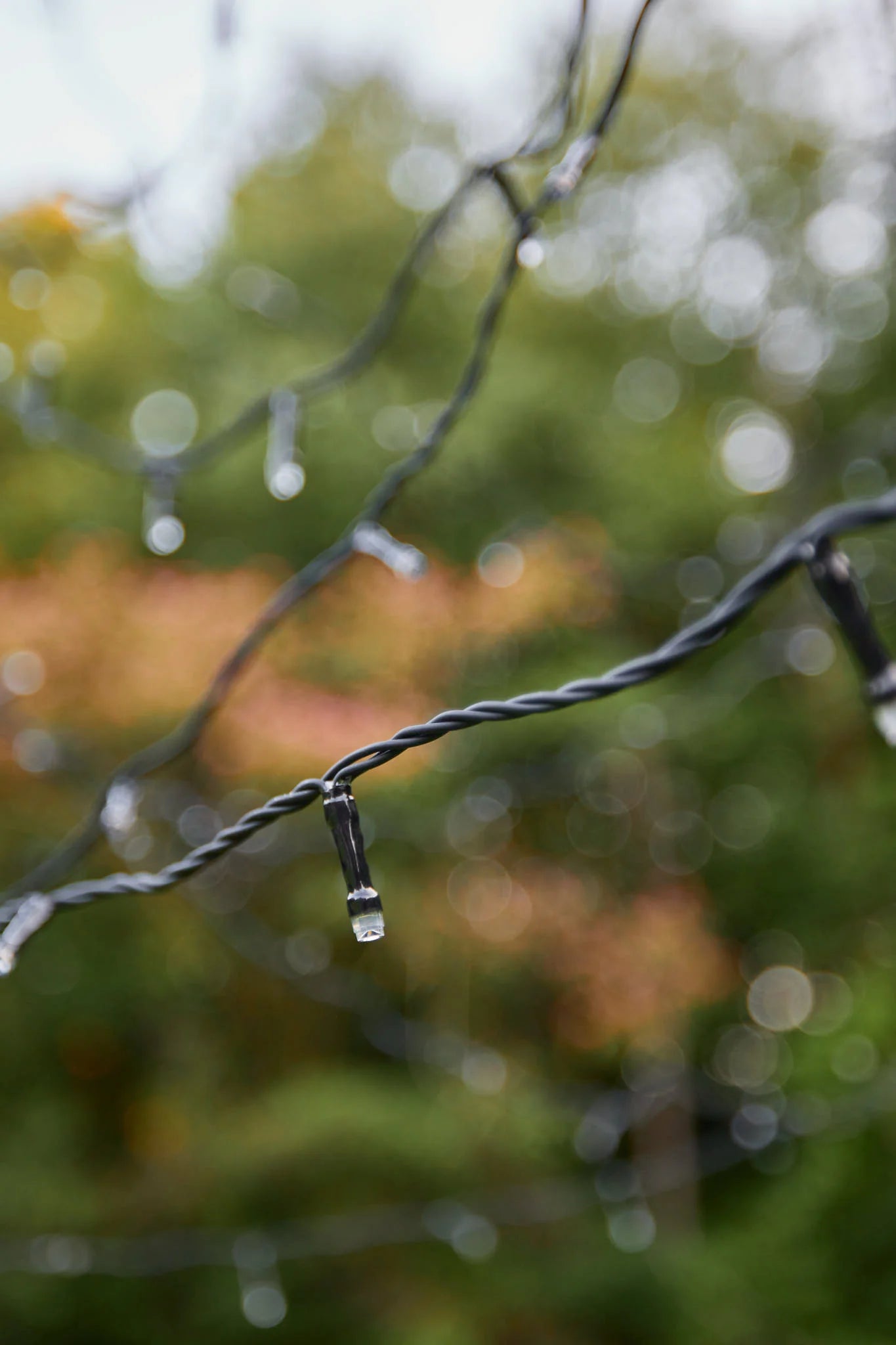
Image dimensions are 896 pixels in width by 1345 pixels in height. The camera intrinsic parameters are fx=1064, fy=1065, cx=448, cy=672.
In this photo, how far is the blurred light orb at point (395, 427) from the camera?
5762 millimetres

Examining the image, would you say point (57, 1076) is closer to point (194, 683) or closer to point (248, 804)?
point (248, 804)

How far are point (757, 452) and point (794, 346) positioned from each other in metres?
0.68

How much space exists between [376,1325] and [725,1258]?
5.50ft

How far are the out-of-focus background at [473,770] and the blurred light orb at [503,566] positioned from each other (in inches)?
0.8

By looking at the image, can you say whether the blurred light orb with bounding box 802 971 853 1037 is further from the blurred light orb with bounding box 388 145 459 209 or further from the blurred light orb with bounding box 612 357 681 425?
the blurred light orb with bounding box 388 145 459 209

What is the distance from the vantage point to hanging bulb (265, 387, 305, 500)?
136cm

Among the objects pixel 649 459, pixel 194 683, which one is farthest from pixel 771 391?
pixel 194 683

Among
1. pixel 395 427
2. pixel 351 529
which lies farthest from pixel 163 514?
pixel 395 427

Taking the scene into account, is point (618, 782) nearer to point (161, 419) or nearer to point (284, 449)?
point (161, 419)

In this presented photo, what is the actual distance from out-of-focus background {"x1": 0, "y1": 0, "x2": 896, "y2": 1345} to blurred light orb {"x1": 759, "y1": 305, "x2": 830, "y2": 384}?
1.3 inches

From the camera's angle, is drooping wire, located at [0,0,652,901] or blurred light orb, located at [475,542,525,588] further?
blurred light orb, located at [475,542,525,588]

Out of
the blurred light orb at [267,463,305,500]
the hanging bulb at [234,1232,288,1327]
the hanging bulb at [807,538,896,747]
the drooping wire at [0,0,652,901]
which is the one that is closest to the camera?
the hanging bulb at [807,538,896,747]

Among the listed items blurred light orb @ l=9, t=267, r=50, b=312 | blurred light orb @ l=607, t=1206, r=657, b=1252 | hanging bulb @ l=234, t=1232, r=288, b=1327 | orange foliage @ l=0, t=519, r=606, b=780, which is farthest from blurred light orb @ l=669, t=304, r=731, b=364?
hanging bulb @ l=234, t=1232, r=288, b=1327

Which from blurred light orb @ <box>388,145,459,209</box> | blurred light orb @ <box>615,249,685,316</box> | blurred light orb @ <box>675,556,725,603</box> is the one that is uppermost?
blurred light orb @ <box>388,145,459,209</box>
